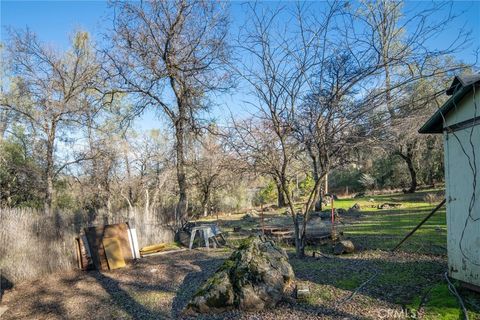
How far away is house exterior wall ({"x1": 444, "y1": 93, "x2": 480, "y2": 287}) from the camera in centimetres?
474

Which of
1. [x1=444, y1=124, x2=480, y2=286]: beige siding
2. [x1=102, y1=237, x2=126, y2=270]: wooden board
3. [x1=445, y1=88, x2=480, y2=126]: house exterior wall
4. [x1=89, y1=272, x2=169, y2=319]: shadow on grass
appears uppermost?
[x1=445, y1=88, x2=480, y2=126]: house exterior wall

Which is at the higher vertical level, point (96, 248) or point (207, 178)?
point (207, 178)

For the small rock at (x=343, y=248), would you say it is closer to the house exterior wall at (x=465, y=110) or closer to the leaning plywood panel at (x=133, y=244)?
the house exterior wall at (x=465, y=110)

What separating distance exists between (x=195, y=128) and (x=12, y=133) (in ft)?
31.2

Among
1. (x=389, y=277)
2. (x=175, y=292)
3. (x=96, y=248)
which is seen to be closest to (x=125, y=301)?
(x=175, y=292)

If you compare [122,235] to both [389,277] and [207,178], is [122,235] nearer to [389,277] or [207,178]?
[389,277]

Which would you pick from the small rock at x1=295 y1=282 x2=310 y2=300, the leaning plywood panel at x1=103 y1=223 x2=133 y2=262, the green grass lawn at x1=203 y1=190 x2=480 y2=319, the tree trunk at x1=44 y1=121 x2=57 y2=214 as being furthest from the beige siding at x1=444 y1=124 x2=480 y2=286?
the tree trunk at x1=44 y1=121 x2=57 y2=214

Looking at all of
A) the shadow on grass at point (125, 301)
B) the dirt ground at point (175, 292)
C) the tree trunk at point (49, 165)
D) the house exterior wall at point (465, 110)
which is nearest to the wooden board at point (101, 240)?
the dirt ground at point (175, 292)

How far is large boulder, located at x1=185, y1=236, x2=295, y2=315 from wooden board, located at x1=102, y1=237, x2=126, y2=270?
4.31 metres

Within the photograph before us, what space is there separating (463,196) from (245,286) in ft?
11.0

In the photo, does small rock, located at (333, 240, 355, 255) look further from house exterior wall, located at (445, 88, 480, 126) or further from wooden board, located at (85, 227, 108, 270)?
wooden board, located at (85, 227, 108, 270)

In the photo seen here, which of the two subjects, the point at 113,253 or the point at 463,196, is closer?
the point at 463,196

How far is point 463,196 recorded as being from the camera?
197 inches

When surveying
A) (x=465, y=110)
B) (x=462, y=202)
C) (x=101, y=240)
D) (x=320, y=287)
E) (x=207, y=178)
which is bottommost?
(x=320, y=287)
